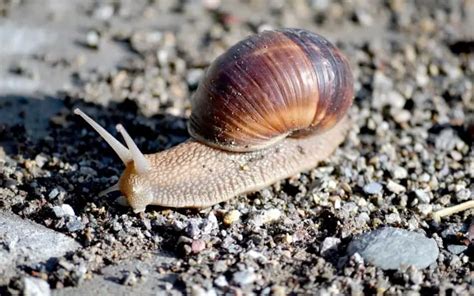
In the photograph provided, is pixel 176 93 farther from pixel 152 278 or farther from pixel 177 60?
pixel 152 278

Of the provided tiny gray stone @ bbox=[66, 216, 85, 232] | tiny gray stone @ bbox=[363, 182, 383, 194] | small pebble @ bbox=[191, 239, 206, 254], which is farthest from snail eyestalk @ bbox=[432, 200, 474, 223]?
tiny gray stone @ bbox=[66, 216, 85, 232]

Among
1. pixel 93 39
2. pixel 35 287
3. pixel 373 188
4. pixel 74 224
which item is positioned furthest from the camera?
pixel 93 39

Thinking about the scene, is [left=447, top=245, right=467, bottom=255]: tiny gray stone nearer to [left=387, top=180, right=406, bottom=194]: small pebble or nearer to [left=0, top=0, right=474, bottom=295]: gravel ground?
[left=0, top=0, right=474, bottom=295]: gravel ground

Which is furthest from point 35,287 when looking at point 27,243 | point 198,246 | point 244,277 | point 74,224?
point 244,277

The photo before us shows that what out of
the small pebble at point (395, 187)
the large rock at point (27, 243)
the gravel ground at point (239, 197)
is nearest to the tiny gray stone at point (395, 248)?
the gravel ground at point (239, 197)

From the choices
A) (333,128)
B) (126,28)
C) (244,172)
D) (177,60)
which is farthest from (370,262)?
(126,28)

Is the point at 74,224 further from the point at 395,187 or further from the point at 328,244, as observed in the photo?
the point at 395,187
